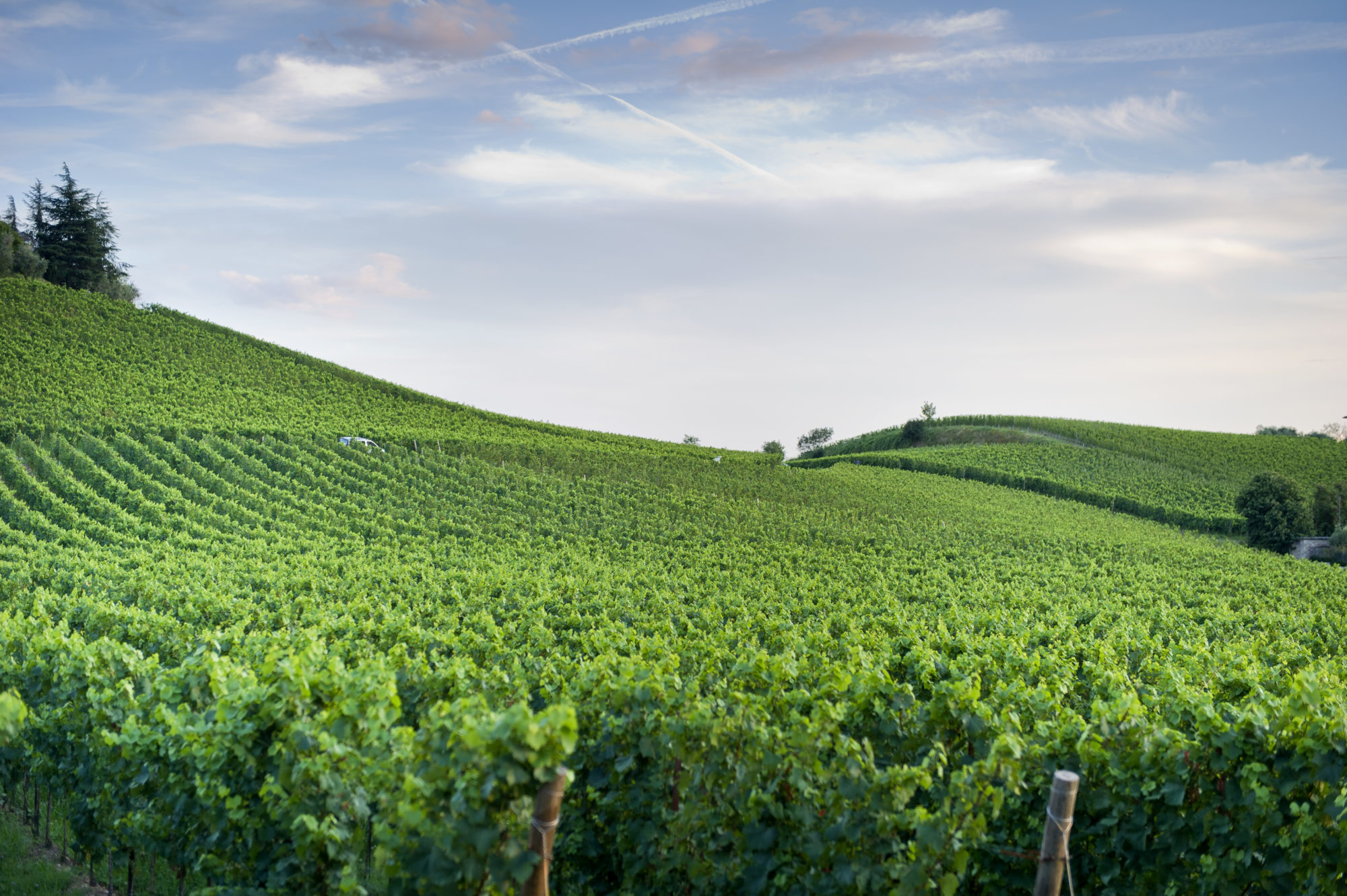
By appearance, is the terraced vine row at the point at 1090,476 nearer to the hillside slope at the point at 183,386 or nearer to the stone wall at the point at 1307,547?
the stone wall at the point at 1307,547

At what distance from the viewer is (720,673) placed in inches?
380

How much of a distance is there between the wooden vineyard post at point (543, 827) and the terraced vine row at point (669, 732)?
0.12 meters

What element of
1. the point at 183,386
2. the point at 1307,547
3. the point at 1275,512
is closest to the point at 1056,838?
the point at 1275,512

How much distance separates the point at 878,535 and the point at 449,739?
27.3 meters

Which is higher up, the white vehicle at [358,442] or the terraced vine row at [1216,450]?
the terraced vine row at [1216,450]

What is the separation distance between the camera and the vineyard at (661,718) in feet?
15.6

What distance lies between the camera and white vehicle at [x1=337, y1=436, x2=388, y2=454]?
39.2 meters

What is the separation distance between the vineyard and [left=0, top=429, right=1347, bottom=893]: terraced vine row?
0.11ft

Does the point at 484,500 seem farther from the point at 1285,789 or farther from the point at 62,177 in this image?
the point at 62,177

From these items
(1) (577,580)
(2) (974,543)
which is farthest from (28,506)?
(2) (974,543)

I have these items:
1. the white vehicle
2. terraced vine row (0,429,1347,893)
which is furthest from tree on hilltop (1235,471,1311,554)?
the white vehicle

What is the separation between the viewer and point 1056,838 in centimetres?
448

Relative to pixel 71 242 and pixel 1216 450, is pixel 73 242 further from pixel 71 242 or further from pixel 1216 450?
pixel 1216 450

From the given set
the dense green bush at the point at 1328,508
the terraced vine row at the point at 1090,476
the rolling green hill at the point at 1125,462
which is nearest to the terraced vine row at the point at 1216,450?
the rolling green hill at the point at 1125,462
